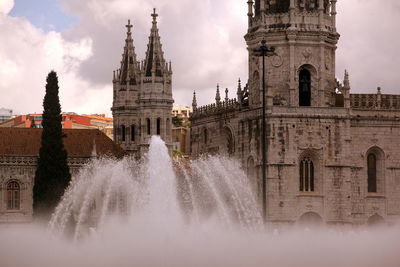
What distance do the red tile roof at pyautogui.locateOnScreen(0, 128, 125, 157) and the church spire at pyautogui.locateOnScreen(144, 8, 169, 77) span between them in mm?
5793

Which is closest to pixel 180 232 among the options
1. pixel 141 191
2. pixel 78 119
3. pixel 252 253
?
pixel 252 253

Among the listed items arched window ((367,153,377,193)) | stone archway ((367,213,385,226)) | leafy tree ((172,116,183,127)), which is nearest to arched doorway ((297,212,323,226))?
stone archway ((367,213,385,226))

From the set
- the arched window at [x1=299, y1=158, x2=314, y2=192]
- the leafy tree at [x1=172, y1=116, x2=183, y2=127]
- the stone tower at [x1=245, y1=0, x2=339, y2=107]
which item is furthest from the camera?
the leafy tree at [x1=172, y1=116, x2=183, y2=127]

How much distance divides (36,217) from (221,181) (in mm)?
11441

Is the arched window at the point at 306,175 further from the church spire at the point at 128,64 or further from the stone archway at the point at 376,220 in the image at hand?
the church spire at the point at 128,64

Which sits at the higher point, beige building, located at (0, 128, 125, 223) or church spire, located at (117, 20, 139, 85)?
church spire, located at (117, 20, 139, 85)

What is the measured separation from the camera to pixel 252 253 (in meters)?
41.6

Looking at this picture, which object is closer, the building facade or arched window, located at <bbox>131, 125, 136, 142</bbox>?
the building facade

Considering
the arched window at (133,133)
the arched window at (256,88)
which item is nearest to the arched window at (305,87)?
the arched window at (256,88)

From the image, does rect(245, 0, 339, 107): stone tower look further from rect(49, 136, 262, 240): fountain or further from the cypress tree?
the cypress tree

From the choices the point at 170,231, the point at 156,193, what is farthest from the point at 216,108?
the point at 170,231

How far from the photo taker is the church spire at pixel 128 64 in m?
86.9

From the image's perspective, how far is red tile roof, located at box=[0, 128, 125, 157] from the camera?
74938 mm

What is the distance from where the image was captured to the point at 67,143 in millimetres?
76562
